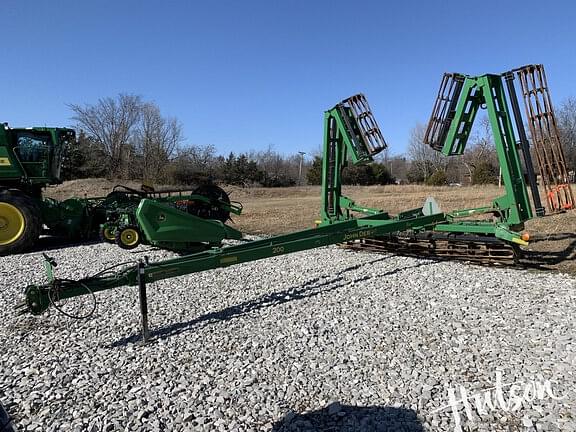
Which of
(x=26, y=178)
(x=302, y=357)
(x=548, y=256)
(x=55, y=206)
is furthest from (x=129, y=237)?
(x=548, y=256)

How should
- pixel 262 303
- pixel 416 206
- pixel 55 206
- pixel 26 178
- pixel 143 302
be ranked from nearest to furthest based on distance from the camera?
pixel 143 302 < pixel 262 303 < pixel 26 178 < pixel 55 206 < pixel 416 206

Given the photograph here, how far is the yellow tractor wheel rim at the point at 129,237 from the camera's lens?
31.4 ft

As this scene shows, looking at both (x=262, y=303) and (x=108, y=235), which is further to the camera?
(x=108, y=235)

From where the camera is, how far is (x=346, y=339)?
4.43 metres

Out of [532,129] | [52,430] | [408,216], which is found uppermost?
[532,129]

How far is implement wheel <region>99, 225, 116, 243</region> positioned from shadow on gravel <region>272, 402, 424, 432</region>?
847 centimetres

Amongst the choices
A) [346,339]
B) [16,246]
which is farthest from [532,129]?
[16,246]

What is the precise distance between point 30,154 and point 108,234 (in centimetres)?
278

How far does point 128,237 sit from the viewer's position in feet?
31.5

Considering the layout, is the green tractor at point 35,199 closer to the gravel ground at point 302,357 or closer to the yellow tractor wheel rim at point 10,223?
the yellow tractor wheel rim at point 10,223

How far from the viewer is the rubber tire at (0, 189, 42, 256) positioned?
9.53 m

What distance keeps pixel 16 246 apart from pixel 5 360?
6512 millimetres

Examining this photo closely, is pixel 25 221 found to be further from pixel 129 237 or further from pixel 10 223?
pixel 129 237

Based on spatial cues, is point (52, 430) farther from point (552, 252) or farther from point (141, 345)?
point (552, 252)
